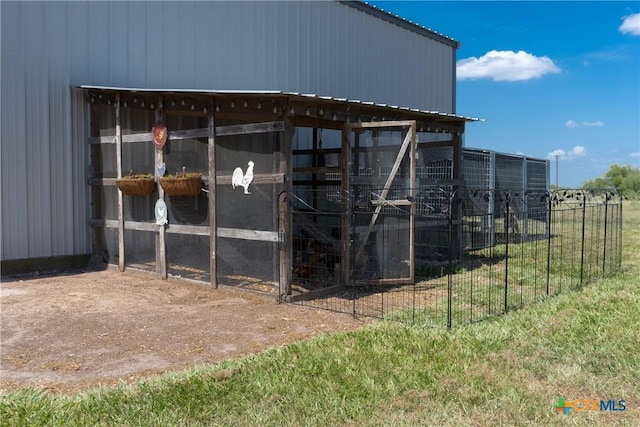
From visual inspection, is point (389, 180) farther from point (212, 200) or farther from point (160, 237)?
point (160, 237)

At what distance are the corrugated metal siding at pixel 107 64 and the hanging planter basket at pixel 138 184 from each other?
1.54 meters

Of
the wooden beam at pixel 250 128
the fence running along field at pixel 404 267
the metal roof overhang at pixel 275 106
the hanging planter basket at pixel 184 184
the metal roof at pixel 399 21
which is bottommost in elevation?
the fence running along field at pixel 404 267

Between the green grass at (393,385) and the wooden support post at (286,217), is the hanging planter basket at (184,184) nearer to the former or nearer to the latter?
the wooden support post at (286,217)

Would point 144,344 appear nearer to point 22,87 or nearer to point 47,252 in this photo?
point 47,252

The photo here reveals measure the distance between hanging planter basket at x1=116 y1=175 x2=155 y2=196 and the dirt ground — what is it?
139cm

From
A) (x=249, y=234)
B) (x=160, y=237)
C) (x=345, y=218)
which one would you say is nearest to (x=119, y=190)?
(x=160, y=237)

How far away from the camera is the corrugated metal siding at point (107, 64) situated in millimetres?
9133

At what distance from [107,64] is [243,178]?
176 inches

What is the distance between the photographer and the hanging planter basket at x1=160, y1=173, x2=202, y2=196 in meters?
7.91

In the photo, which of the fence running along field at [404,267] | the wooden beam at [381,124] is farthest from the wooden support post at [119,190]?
the wooden beam at [381,124]

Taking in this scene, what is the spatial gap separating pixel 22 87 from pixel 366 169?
5733mm

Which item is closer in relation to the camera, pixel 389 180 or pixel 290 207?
pixel 290 207

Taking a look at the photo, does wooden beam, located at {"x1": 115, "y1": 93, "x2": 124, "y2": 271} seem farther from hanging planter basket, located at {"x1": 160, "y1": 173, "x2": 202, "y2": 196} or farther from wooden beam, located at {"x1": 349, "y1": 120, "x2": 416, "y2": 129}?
wooden beam, located at {"x1": 349, "y1": 120, "x2": 416, "y2": 129}

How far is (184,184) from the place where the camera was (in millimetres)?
7930
